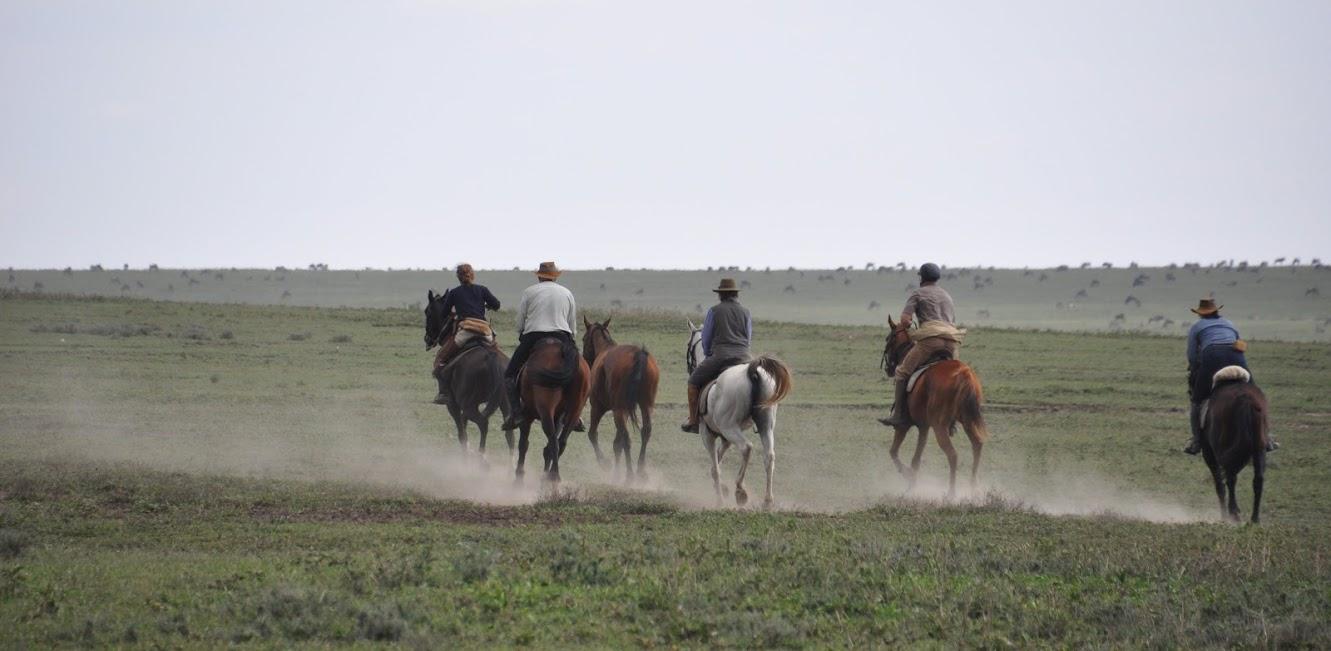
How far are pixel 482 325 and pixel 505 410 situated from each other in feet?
3.55

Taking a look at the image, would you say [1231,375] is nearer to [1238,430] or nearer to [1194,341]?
[1238,430]

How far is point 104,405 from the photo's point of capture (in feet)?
76.7

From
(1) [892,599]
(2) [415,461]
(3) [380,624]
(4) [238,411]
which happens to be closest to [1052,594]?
(1) [892,599]

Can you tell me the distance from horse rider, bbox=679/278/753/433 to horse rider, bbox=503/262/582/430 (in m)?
1.40

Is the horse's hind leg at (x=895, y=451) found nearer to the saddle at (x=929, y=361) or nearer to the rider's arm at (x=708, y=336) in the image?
the saddle at (x=929, y=361)

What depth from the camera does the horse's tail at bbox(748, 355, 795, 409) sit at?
1439 cm

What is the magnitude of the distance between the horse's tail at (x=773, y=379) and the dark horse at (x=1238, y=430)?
171 inches

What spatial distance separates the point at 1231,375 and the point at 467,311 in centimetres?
878

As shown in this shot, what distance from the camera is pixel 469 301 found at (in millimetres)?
18062

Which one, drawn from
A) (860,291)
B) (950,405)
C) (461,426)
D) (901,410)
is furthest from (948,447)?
(860,291)

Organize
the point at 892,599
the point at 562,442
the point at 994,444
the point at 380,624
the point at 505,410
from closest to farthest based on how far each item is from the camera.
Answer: the point at 380,624, the point at 892,599, the point at 562,442, the point at 505,410, the point at 994,444

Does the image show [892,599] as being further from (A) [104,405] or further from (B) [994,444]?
(A) [104,405]

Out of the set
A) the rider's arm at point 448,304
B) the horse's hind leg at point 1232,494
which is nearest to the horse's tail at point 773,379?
the horse's hind leg at point 1232,494

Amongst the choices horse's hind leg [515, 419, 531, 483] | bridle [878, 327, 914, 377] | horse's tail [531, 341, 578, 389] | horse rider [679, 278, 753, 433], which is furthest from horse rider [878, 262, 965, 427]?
horse's hind leg [515, 419, 531, 483]
